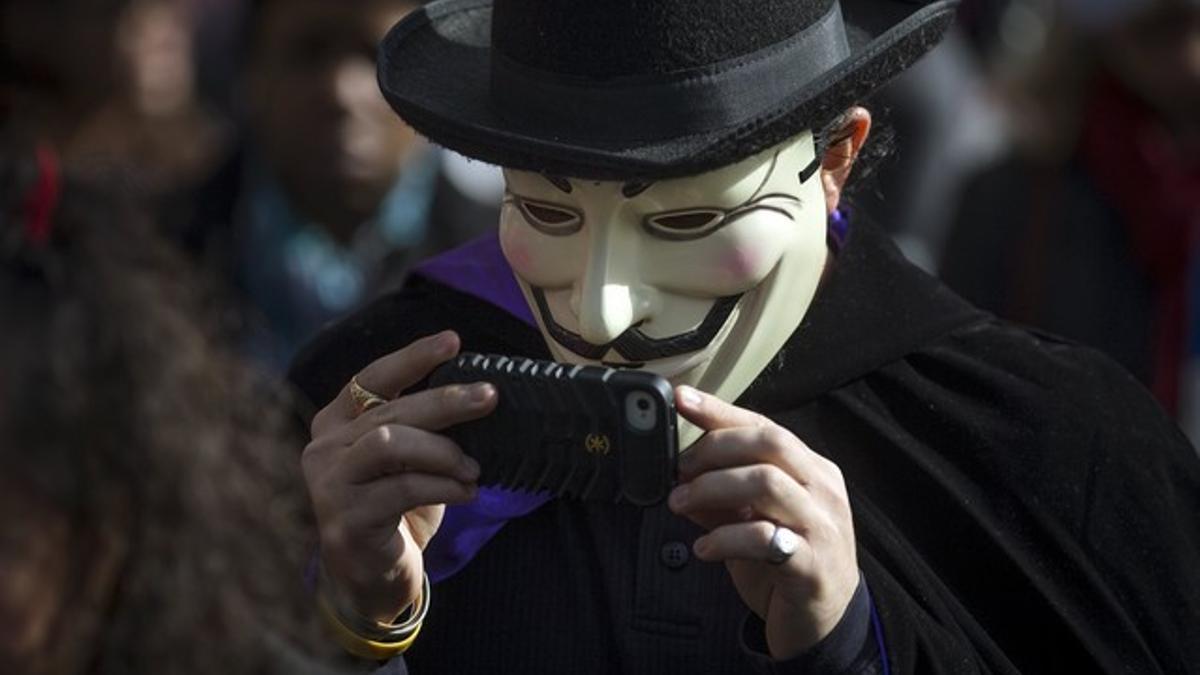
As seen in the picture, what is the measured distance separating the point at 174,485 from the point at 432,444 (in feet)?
2.30

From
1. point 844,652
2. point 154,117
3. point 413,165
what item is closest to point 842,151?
point 844,652

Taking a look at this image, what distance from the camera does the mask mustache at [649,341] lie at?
2.94 m

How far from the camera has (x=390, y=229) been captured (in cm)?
543

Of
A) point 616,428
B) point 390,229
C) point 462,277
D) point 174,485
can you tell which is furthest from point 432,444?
point 390,229

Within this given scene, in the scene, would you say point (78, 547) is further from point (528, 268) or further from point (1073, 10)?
point (1073, 10)

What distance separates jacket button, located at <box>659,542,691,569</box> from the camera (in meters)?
3.13

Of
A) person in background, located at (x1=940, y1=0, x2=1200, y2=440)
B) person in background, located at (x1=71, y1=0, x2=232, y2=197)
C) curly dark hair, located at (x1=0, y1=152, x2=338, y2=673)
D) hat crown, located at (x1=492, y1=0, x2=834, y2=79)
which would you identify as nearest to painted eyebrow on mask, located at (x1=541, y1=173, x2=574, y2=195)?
hat crown, located at (x1=492, y1=0, x2=834, y2=79)

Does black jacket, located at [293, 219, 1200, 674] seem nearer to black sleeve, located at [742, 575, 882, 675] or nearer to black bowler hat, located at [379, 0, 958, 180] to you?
black sleeve, located at [742, 575, 882, 675]

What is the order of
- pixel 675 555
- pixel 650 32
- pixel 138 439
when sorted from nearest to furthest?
pixel 138 439, pixel 650 32, pixel 675 555

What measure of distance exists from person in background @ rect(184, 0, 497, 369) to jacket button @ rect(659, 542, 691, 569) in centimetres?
221

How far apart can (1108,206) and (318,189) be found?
147 cm

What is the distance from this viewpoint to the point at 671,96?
2.96 meters

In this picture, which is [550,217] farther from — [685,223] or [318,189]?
[318,189]

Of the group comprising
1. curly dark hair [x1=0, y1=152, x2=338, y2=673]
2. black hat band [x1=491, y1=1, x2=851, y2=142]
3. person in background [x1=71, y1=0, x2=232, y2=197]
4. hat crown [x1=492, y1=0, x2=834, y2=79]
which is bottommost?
person in background [x1=71, y1=0, x2=232, y2=197]
